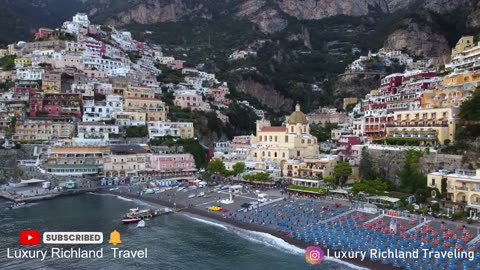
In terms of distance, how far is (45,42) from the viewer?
369 ft

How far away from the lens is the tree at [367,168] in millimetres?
60716

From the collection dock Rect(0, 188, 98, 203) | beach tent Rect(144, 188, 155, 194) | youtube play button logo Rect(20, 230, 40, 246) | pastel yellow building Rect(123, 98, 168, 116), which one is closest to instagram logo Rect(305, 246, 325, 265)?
youtube play button logo Rect(20, 230, 40, 246)

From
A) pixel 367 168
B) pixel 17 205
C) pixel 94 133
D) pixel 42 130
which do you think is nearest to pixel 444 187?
pixel 367 168

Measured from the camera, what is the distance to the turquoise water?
123ft

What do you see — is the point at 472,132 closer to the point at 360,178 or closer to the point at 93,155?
the point at 360,178

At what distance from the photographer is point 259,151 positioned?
7925 cm

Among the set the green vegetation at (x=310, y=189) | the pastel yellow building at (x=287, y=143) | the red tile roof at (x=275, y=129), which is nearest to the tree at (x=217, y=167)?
the pastel yellow building at (x=287, y=143)

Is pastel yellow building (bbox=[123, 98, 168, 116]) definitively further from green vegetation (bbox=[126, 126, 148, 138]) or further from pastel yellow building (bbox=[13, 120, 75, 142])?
pastel yellow building (bbox=[13, 120, 75, 142])

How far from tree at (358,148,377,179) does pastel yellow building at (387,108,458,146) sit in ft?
18.4

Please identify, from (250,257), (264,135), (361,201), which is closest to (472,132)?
(361,201)

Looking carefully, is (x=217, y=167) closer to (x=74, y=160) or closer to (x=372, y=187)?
(x=74, y=160)

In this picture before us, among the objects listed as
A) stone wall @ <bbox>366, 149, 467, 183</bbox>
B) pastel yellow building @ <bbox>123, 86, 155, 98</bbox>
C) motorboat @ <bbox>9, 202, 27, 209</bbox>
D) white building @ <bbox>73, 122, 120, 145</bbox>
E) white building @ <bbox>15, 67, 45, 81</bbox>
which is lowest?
motorboat @ <bbox>9, 202, 27, 209</bbox>

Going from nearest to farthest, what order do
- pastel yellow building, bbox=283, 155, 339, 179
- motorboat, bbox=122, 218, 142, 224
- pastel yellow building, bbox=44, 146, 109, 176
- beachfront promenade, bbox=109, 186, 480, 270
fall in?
beachfront promenade, bbox=109, 186, 480, 270 → motorboat, bbox=122, 218, 142, 224 → pastel yellow building, bbox=283, 155, 339, 179 → pastel yellow building, bbox=44, 146, 109, 176

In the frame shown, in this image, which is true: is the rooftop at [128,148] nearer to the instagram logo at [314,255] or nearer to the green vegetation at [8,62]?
the green vegetation at [8,62]
